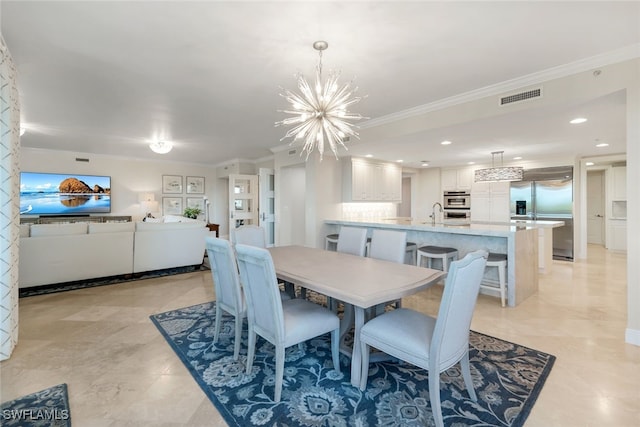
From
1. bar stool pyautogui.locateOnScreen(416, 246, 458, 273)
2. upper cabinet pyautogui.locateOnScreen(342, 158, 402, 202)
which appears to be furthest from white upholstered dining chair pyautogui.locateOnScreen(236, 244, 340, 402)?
upper cabinet pyautogui.locateOnScreen(342, 158, 402, 202)

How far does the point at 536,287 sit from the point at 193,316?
4452 millimetres

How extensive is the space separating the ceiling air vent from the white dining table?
2143mm

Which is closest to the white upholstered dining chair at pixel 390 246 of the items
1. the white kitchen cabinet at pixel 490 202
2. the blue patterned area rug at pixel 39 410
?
the blue patterned area rug at pixel 39 410

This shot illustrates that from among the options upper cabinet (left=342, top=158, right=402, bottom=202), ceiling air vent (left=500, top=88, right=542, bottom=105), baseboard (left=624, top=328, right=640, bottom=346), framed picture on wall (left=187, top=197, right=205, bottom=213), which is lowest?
baseboard (left=624, top=328, right=640, bottom=346)

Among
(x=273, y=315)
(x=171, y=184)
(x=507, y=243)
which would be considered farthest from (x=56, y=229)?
(x=507, y=243)

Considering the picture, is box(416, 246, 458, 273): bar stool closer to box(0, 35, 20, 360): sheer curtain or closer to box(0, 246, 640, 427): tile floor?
box(0, 246, 640, 427): tile floor

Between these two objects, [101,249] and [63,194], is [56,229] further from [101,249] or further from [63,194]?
[63,194]

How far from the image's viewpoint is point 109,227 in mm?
4473

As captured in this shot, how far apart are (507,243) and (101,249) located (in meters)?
5.64

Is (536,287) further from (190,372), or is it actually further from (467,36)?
(190,372)

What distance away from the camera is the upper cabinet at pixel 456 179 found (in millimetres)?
7652

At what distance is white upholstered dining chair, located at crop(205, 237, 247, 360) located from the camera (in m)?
2.26

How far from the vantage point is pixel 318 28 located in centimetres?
215

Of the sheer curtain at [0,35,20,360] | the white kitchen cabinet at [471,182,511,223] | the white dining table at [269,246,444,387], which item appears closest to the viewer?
the white dining table at [269,246,444,387]
